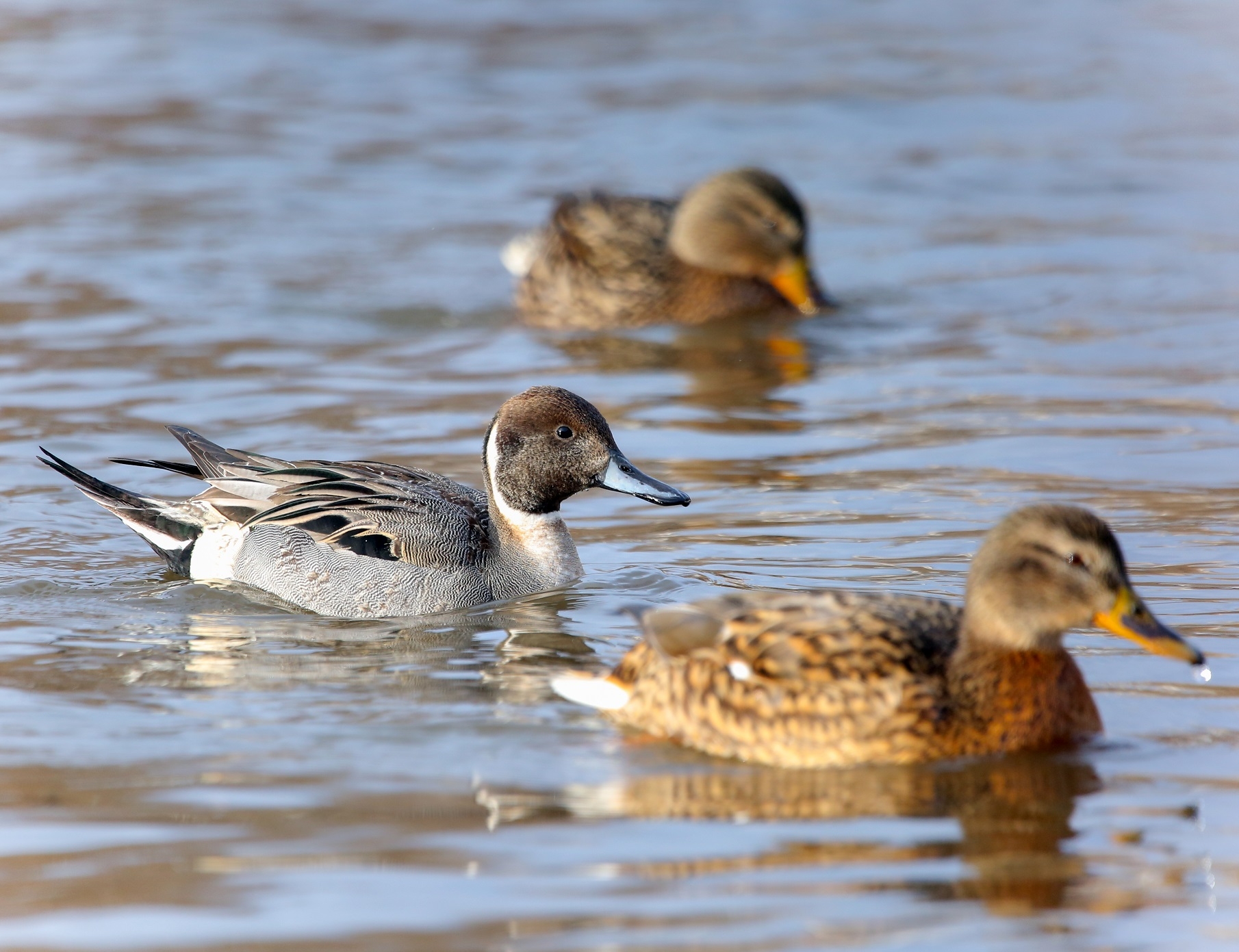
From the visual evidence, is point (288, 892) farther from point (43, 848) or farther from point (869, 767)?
point (869, 767)

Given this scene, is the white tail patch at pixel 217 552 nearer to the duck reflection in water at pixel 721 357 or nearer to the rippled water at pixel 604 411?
the rippled water at pixel 604 411

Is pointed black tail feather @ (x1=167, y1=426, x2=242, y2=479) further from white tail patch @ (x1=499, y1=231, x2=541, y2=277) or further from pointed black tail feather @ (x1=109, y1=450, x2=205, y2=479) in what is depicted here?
white tail patch @ (x1=499, y1=231, x2=541, y2=277)

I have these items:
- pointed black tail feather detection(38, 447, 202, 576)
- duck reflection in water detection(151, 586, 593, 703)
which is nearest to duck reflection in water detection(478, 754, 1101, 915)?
duck reflection in water detection(151, 586, 593, 703)

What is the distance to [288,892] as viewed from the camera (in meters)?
5.22

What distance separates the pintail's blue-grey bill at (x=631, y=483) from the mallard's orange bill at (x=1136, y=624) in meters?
2.50

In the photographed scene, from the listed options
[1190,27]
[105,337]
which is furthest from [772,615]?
[1190,27]

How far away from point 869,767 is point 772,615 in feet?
1.95

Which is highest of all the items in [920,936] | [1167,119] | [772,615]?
[1167,119]

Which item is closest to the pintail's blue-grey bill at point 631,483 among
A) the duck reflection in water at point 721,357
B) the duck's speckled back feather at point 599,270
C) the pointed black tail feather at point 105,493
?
the pointed black tail feather at point 105,493

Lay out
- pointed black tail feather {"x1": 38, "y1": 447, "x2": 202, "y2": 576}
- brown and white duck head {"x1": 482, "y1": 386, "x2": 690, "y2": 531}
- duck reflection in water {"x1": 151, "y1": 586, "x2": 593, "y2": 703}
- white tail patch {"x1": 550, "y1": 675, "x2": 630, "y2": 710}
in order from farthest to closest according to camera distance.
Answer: pointed black tail feather {"x1": 38, "y1": 447, "x2": 202, "y2": 576} < brown and white duck head {"x1": 482, "y1": 386, "x2": 690, "y2": 531} < duck reflection in water {"x1": 151, "y1": 586, "x2": 593, "y2": 703} < white tail patch {"x1": 550, "y1": 675, "x2": 630, "y2": 710}

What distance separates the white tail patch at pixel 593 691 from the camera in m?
6.79

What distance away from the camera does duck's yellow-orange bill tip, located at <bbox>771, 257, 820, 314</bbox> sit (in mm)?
14227

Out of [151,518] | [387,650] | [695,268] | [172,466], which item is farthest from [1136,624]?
[695,268]

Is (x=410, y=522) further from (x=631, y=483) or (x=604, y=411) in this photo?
(x=604, y=411)
